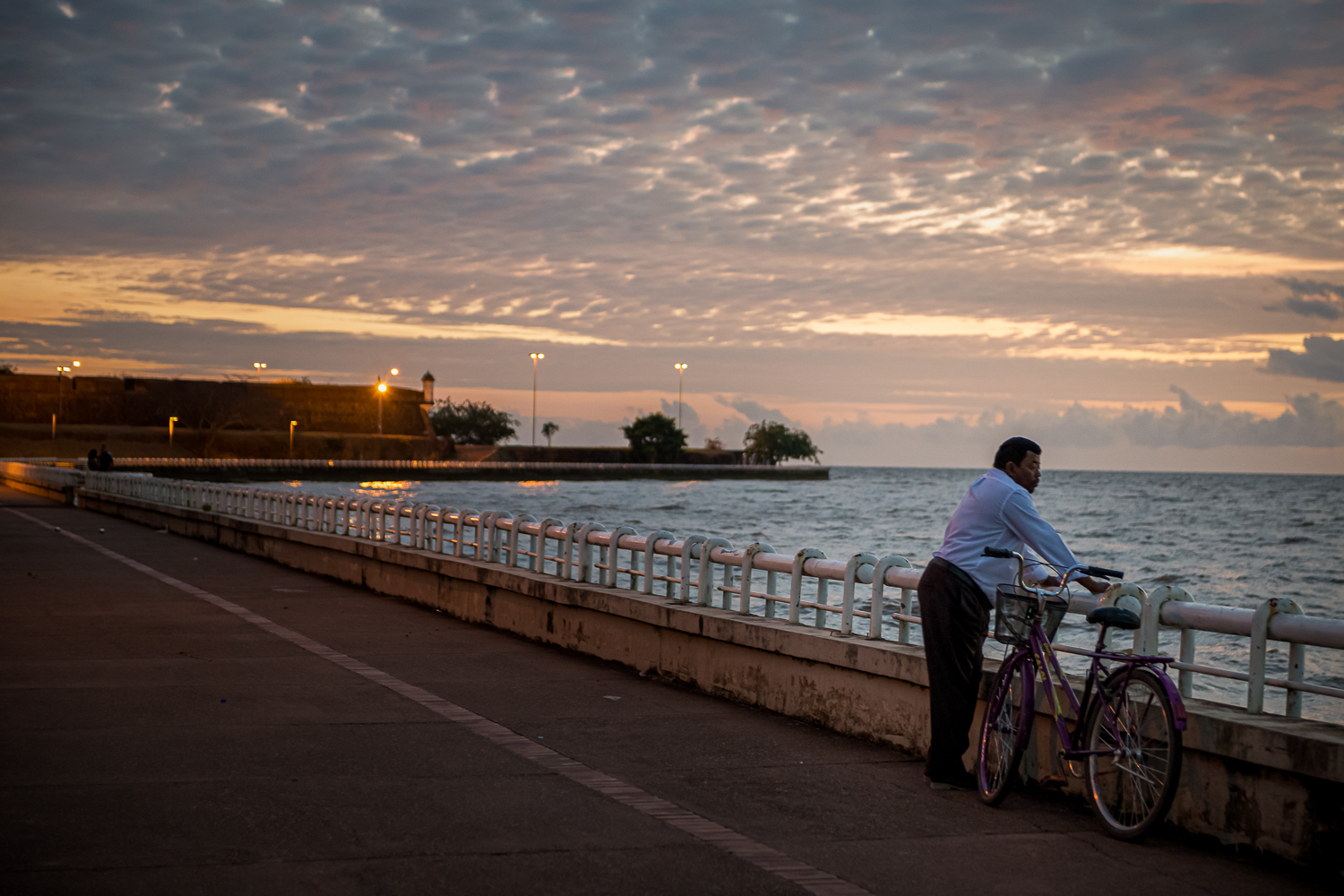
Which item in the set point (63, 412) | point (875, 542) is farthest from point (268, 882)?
point (63, 412)

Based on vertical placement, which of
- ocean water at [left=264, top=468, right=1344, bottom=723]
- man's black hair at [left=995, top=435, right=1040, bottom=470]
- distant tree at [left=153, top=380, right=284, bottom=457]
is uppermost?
distant tree at [left=153, top=380, right=284, bottom=457]

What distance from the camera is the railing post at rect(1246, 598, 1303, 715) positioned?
6.31 metres

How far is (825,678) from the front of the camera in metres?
9.34

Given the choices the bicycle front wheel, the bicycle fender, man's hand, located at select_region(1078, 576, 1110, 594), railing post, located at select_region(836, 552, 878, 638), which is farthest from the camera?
railing post, located at select_region(836, 552, 878, 638)

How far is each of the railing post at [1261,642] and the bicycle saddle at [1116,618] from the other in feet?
1.87

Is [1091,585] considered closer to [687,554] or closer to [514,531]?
[687,554]

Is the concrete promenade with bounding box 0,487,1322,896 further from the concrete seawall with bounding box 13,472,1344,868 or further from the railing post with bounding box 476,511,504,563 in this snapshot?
the railing post with bounding box 476,511,504,563

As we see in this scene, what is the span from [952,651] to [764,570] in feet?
30.4

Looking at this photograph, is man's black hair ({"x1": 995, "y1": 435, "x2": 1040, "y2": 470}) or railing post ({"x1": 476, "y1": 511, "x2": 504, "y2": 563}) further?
railing post ({"x1": 476, "y1": 511, "x2": 504, "y2": 563})

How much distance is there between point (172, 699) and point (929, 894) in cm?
659

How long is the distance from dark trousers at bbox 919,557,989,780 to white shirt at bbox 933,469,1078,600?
84mm

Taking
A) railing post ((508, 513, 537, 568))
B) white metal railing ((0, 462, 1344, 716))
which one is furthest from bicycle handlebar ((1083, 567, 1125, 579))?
railing post ((508, 513, 537, 568))

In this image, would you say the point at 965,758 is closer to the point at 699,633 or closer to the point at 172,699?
the point at 699,633

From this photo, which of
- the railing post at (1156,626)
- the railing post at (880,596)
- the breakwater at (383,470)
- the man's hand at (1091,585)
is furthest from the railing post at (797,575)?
the breakwater at (383,470)
